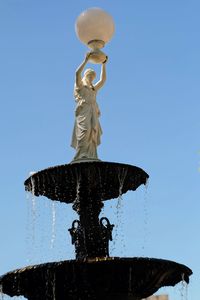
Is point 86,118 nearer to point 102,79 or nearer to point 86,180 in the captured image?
point 102,79

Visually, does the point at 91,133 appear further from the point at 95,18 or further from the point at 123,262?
the point at 123,262

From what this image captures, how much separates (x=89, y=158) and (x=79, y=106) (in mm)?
1521

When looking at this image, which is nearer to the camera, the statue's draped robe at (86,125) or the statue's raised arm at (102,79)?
the statue's draped robe at (86,125)

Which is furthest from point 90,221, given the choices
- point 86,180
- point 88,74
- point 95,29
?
point 95,29

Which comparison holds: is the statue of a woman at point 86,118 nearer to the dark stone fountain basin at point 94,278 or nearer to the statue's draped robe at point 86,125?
the statue's draped robe at point 86,125

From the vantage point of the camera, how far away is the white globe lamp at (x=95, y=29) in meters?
18.9

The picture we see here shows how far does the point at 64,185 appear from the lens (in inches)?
718

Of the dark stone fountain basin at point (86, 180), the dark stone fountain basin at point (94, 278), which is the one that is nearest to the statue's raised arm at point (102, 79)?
the dark stone fountain basin at point (86, 180)

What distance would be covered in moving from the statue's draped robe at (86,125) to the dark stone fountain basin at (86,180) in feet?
2.43

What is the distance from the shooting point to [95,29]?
19.1 m

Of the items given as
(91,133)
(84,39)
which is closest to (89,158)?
(91,133)

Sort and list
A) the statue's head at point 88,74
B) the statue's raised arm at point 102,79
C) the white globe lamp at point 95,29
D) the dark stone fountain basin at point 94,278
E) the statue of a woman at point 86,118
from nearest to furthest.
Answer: the dark stone fountain basin at point 94,278
the statue of a woman at point 86,118
the white globe lamp at point 95,29
the statue's head at point 88,74
the statue's raised arm at point 102,79

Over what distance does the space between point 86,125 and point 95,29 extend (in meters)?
2.28

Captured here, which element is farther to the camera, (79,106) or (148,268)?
(79,106)
